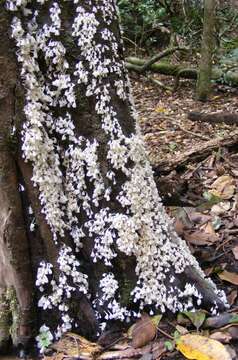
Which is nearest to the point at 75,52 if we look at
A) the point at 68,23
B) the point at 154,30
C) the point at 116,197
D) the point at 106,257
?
the point at 68,23

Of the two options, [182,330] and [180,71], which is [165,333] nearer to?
[182,330]

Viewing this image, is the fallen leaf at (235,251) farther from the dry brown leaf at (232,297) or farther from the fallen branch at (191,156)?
the fallen branch at (191,156)

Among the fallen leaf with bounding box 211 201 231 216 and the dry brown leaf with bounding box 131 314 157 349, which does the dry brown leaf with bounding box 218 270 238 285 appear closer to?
the dry brown leaf with bounding box 131 314 157 349

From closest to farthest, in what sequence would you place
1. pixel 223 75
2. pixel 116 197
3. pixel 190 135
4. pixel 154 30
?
A: pixel 116 197, pixel 190 135, pixel 223 75, pixel 154 30

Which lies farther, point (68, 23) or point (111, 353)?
point (111, 353)

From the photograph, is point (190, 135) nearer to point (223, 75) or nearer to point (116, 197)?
point (223, 75)
